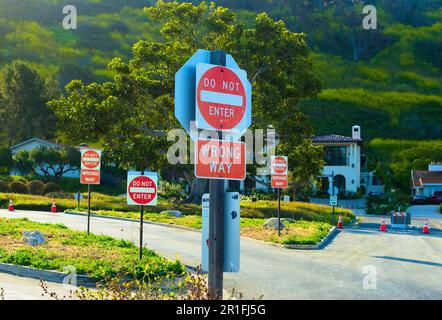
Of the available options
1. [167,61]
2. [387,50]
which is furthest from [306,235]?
[387,50]

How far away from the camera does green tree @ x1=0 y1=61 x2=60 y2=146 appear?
8769 cm

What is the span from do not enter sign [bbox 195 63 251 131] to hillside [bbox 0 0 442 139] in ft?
362

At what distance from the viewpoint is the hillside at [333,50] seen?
12714 cm

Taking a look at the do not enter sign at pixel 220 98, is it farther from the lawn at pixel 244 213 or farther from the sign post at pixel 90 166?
the lawn at pixel 244 213

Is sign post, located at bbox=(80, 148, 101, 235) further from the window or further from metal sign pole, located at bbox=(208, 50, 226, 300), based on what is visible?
the window

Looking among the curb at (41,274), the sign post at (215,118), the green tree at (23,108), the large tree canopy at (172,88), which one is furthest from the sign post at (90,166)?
the green tree at (23,108)

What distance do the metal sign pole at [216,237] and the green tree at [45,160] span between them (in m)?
58.0

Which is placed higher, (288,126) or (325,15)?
(325,15)

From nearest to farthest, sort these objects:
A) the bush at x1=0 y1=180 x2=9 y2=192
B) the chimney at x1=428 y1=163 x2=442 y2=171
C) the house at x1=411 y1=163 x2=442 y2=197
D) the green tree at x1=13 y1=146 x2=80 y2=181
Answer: the bush at x1=0 y1=180 x2=9 y2=192, the green tree at x1=13 y1=146 x2=80 y2=181, the house at x1=411 y1=163 x2=442 y2=197, the chimney at x1=428 y1=163 x2=442 y2=171

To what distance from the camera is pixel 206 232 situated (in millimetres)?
6477

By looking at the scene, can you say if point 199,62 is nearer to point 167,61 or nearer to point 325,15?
point 167,61

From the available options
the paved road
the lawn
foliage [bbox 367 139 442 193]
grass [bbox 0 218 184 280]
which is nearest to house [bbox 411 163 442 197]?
foliage [bbox 367 139 442 193]
